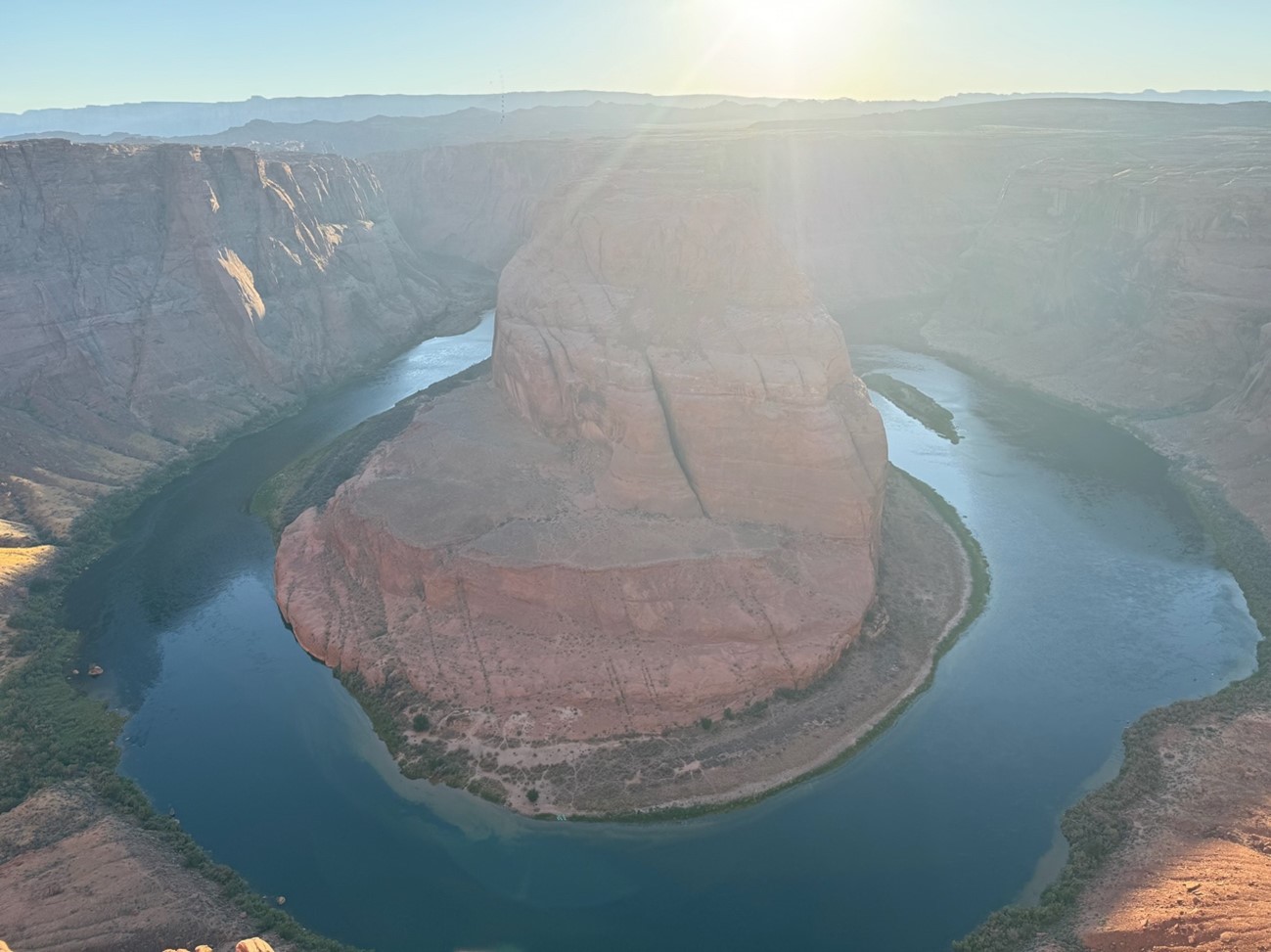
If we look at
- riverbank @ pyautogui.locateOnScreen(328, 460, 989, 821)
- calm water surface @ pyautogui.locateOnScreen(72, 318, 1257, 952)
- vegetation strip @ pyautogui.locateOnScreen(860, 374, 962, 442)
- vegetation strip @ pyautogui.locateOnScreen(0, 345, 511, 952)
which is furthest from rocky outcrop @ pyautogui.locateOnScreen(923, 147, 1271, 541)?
vegetation strip @ pyautogui.locateOnScreen(0, 345, 511, 952)

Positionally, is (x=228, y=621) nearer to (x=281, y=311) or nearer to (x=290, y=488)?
(x=290, y=488)

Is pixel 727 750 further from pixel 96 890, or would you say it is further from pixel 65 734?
pixel 65 734

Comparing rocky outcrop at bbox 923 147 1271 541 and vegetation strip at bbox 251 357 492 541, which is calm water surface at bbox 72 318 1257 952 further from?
rocky outcrop at bbox 923 147 1271 541

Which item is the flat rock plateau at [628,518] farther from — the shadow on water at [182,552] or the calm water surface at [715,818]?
the shadow on water at [182,552]

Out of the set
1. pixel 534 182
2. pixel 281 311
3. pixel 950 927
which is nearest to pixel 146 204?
pixel 281 311

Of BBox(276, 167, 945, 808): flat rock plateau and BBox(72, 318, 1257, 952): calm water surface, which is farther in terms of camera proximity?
BBox(276, 167, 945, 808): flat rock plateau

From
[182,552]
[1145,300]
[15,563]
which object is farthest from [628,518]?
[1145,300]
